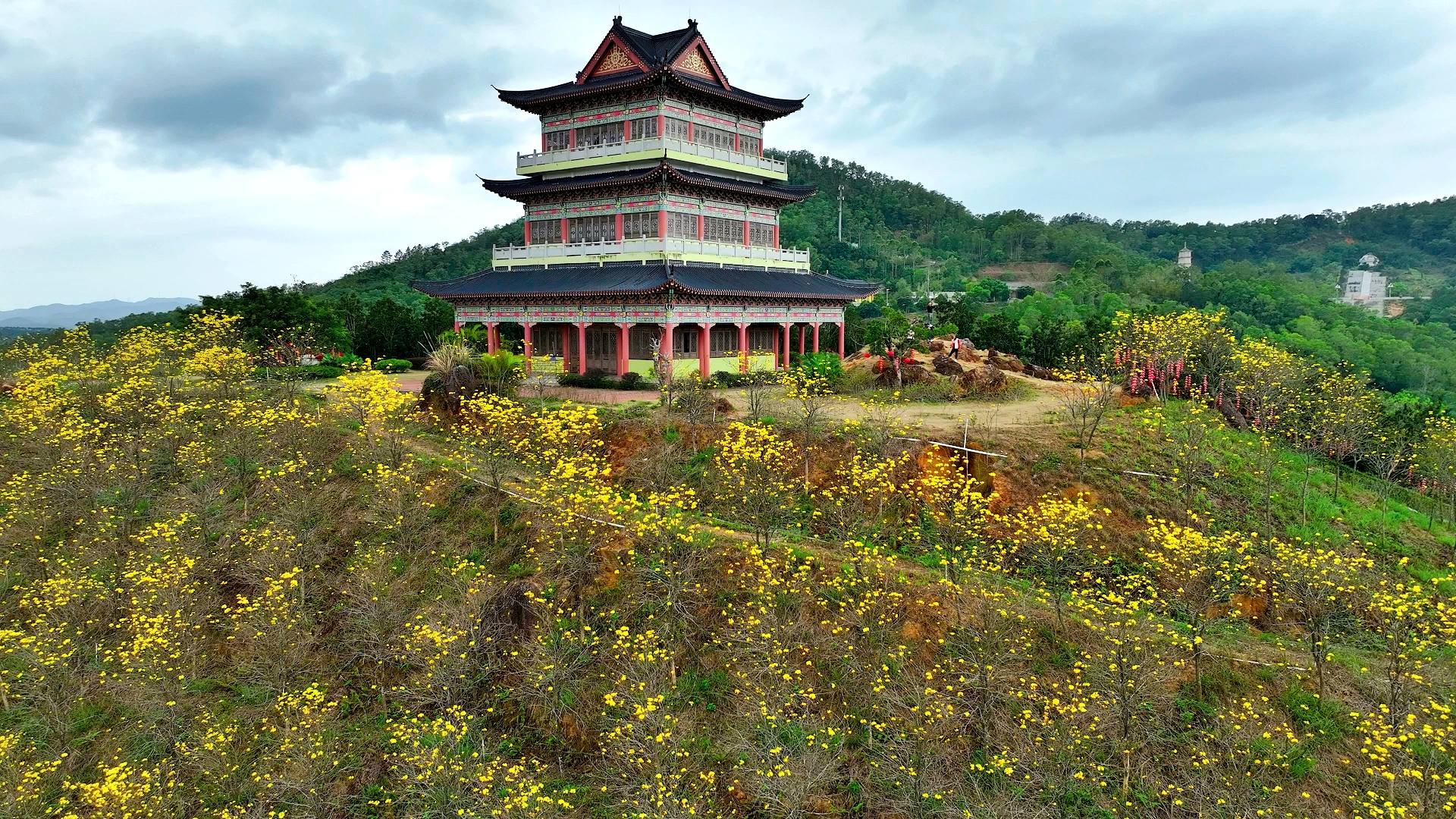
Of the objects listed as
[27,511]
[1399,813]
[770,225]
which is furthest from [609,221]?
[1399,813]

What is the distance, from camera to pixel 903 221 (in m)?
158

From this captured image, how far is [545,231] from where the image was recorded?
44.8 metres

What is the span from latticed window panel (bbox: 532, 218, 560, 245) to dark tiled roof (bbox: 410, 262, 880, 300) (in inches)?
69.1

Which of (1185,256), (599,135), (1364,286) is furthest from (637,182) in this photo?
(1185,256)

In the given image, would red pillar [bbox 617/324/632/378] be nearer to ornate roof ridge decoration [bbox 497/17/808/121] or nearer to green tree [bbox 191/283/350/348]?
ornate roof ridge decoration [bbox 497/17/808/121]

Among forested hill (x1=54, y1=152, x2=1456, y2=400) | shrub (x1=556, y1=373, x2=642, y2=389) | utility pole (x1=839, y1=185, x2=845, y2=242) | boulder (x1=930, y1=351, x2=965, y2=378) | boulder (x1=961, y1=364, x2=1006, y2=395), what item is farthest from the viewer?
utility pole (x1=839, y1=185, x2=845, y2=242)

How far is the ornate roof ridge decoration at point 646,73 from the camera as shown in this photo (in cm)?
4106

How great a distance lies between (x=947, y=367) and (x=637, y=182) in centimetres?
1709

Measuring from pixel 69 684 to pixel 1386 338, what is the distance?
9962cm

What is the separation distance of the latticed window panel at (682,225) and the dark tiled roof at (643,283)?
1.85m

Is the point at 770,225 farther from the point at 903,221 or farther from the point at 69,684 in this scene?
the point at 903,221

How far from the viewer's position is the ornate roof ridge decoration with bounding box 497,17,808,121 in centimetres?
4106

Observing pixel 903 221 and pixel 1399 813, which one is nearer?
pixel 1399 813

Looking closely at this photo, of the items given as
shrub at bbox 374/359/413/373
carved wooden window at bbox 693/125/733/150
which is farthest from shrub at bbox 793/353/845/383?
shrub at bbox 374/359/413/373
